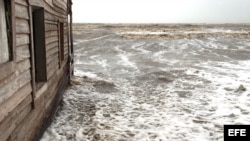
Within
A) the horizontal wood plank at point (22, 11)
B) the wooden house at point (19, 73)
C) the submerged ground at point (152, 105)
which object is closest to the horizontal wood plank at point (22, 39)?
the wooden house at point (19, 73)

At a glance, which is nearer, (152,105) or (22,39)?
(22,39)

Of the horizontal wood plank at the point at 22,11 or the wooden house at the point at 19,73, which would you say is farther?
the horizontal wood plank at the point at 22,11

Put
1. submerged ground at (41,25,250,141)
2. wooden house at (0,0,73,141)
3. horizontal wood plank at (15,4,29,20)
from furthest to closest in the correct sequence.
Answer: submerged ground at (41,25,250,141), horizontal wood plank at (15,4,29,20), wooden house at (0,0,73,141)

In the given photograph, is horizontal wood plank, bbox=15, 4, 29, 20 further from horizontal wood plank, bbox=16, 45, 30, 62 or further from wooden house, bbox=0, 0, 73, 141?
horizontal wood plank, bbox=16, 45, 30, 62

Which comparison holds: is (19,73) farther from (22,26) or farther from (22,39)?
(22,26)

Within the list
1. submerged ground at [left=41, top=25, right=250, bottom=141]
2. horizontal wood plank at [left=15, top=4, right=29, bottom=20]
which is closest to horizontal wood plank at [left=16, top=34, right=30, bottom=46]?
horizontal wood plank at [left=15, top=4, right=29, bottom=20]

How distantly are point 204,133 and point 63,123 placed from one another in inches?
138

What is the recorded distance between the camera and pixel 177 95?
36.7 feet

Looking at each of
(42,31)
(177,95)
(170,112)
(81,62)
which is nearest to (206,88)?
(177,95)

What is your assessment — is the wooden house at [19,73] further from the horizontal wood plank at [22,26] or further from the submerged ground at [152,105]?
the submerged ground at [152,105]

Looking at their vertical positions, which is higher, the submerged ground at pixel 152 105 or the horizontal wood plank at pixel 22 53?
the horizontal wood plank at pixel 22 53

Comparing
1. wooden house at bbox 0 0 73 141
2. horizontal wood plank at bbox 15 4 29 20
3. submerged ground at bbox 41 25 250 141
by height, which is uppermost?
horizontal wood plank at bbox 15 4 29 20

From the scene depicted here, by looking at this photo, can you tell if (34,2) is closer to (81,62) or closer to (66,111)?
(66,111)

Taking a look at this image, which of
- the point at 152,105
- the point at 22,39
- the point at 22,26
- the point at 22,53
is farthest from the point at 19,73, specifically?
the point at 152,105
